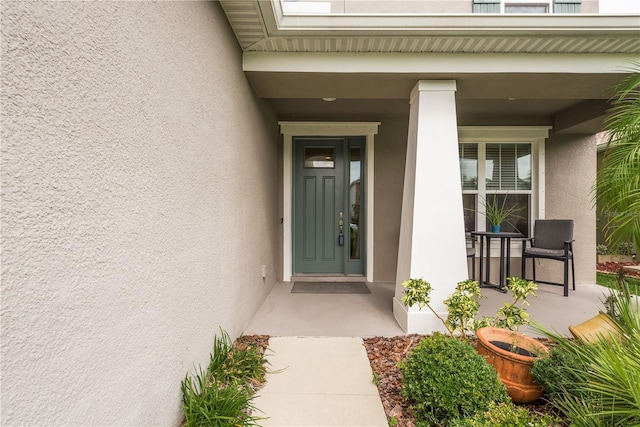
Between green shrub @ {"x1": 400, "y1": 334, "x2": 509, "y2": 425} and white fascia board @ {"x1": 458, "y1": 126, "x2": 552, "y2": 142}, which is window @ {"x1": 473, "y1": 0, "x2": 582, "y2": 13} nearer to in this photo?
white fascia board @ {"x1": 458, "y1": 126, "x2": 552, "y2": 142}

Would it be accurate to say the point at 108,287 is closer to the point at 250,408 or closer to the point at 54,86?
the point at 54,86

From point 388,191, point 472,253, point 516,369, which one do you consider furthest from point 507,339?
point 388,191

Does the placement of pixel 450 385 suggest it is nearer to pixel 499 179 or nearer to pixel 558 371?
pixel 558 371

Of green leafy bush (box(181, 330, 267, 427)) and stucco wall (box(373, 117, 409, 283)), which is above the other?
stucco wall (box(373, 117, 409, 283))

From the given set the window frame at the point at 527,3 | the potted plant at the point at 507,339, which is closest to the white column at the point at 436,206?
A: the potted plant at the point at 507,339

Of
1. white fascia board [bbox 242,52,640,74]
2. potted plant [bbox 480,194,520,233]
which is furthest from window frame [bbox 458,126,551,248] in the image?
white fascia board [bbox 242,52,640,74]

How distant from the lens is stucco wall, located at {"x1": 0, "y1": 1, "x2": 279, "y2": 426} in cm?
77

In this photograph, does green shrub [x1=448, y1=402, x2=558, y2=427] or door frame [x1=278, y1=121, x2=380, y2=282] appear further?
door frame [x1=278, y1=121, x2=380, y2=282]

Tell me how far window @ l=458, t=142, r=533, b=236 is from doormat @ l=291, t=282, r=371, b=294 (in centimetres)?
210

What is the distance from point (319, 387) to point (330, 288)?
236cm

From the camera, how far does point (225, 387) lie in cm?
189

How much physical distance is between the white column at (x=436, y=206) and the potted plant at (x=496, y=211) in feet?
6.89

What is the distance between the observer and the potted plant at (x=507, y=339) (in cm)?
179

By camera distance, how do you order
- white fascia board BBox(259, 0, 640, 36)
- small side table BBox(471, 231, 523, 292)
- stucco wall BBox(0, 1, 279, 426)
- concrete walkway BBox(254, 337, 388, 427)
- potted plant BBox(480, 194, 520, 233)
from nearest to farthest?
stucco wall BBox(0, 1, 279, 426), concrete walkway BBox(254, 337, 388, 427), white fascia board BBox(259, 0, 640, 36), small side table BBox(471, 231, 523, 292), potted plant BBox(480, 194, 520, 233)
